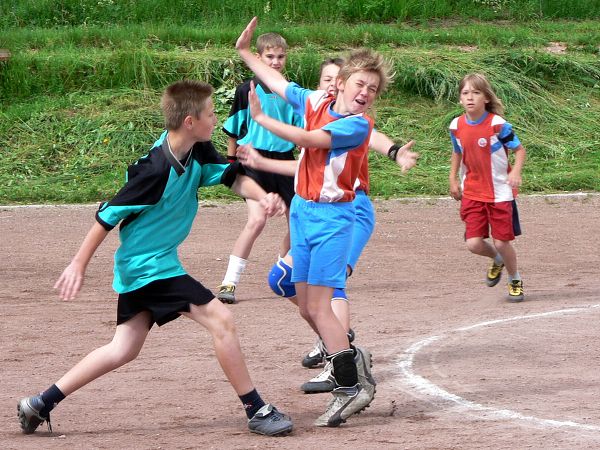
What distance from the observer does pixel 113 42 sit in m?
19.3

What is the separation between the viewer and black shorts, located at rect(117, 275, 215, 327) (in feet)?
17.8

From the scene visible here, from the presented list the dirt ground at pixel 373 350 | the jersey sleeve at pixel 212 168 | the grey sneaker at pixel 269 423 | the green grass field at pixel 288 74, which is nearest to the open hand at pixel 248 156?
the jersey sleeve at pixel 212 168

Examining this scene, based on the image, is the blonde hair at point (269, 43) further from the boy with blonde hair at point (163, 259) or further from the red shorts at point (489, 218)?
the boy with blonde hair at point (163, 259)

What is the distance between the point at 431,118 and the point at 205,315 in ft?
41.7

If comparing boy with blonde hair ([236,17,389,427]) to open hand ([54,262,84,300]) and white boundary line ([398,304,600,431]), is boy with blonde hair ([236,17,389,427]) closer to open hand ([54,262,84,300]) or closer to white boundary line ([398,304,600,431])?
white boundary line ([398,304,600,431])

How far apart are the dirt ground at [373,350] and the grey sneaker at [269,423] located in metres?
0.05

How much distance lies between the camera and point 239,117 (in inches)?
358

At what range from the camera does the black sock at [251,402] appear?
18.1 ft

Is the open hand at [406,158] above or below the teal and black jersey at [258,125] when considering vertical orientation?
above

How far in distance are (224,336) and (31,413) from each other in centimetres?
105

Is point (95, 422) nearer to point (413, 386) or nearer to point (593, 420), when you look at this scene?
point (413, 386)

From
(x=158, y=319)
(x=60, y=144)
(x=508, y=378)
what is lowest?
(x=60, y=144)

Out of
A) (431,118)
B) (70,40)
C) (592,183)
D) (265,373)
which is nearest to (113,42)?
(70,40)

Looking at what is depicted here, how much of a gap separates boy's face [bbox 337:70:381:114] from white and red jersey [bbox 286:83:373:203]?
6cm
